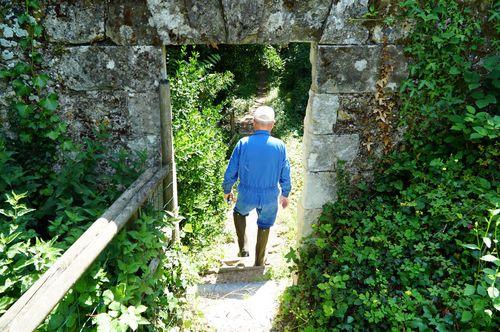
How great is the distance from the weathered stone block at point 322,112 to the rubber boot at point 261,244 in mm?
1423

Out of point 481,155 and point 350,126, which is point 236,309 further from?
point 481,155

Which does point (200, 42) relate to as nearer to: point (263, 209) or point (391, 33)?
point (391, 33)

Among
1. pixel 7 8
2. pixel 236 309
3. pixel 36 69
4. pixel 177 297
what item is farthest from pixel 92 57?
pixel 236 309

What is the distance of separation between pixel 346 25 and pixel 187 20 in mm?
1136

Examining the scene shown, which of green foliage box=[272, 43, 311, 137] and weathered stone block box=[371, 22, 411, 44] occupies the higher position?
weathered stone block box=[371, 22, 411, 44]

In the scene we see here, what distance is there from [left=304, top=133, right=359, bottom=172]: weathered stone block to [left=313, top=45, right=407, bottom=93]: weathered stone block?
38cm

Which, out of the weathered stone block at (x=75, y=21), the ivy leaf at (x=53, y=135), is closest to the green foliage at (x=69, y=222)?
the ivy leaf at (x=53, y=135)

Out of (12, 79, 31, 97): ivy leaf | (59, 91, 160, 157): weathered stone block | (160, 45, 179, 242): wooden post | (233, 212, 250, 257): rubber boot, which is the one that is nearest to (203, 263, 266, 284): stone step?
(233, 212, 250, 257): rubber boot

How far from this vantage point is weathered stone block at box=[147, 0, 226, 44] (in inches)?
102

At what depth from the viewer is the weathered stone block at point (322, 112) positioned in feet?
9.53

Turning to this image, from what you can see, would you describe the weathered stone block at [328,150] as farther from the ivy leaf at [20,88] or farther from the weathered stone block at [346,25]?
the ivy leaf at [20,88]

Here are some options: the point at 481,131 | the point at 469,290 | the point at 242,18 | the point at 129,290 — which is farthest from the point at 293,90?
the point at 129,290

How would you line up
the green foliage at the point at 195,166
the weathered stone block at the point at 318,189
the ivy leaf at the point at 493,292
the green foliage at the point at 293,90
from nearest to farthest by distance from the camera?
the ivy leaf at the point at 493,292 → the weathered stone block at the point at 318,189 → the green foliage at the point at 195,166 → the green foliage at the point at 293,90

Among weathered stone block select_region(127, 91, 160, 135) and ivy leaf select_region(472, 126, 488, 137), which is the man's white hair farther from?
ivy leaf select_region(472, 126, 488, 137)
